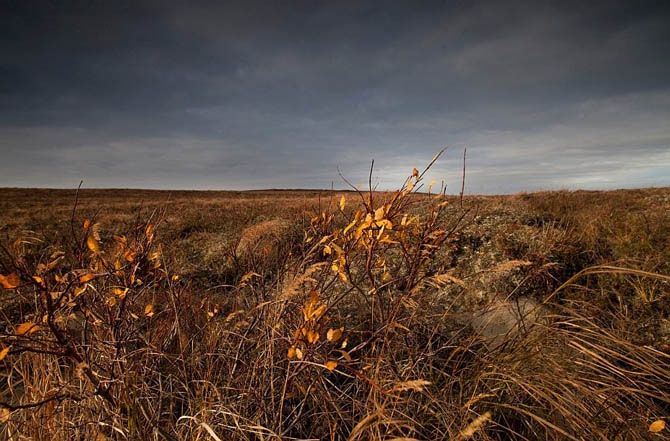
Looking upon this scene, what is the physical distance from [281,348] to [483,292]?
3260 millimetres

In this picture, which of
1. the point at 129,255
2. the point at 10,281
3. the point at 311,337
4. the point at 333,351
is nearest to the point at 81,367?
the point at 10,281

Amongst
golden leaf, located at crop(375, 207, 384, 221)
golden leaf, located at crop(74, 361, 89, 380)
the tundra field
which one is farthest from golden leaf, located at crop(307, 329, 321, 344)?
golden leaf, located at crop(74, 361, 89, 380)

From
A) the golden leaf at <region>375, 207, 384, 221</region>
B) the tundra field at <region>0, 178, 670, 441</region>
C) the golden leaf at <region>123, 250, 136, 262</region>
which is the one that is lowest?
the tundra field at <region>0, 178, 670, 441</region>

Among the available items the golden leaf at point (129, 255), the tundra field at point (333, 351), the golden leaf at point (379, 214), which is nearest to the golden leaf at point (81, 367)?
the tundra field at point (333, 351)

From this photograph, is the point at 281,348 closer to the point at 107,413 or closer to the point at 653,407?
the point at 107,413

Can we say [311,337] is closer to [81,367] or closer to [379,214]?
[379,214]

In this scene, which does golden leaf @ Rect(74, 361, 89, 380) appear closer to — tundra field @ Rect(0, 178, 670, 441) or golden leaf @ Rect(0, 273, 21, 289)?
tundra field @ Rect(0, 178, 670, 441)

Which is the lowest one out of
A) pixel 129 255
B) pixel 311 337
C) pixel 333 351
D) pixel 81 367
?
pixel 333 351

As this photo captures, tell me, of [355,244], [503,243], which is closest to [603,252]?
[503,243]

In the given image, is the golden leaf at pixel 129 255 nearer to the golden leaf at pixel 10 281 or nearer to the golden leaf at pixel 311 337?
the golden leaf at pixel 10 281

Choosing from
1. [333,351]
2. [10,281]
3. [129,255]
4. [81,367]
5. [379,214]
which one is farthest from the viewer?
[333,351]

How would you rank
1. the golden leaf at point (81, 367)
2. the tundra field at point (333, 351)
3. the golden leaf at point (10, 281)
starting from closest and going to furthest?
the golden leaf at point (10, 281), the golden leaf at point (81, 367), the tundra field at point (333, 351)

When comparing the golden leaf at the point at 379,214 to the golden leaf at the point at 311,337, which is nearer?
the golden leaf at the point at 311,337

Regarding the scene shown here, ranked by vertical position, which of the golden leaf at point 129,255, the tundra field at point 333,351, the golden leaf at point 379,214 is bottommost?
the tundra field at point 333,351
